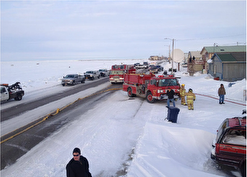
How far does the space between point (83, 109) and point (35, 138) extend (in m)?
5.38

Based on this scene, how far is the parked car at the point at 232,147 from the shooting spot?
6191mm

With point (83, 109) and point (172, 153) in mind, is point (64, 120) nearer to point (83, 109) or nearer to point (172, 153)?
point (83, 109)

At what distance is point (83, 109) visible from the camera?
15648 millimetres

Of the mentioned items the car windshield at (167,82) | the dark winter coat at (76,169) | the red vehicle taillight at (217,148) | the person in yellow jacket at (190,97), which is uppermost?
the car windshield at (167,82)

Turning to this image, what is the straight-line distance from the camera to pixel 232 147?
633cm

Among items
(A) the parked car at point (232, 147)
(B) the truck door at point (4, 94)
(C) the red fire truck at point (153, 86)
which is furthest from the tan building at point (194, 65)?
(A) the parked car at point (232, 147)

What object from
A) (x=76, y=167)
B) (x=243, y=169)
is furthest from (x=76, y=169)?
(x=243, y=169)

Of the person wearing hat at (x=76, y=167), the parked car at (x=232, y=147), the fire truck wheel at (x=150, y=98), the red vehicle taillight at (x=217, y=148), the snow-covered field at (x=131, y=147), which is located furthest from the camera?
the fire truck wheel at (x=150, y=98)

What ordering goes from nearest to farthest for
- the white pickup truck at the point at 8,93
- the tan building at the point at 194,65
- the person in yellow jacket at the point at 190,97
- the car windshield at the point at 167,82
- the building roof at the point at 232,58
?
the person in yellow jacket at the point at 190,97 → the car windshield at the point at 167,82 → the white pickup truck at the point at 8,93 → the building roof at the point at 232,58 → the tan building at the point at 194,65

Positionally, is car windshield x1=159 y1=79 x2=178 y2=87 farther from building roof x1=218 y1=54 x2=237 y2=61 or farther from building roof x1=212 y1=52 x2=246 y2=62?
building roof x1=218 y1=54 x2=237 y2=61

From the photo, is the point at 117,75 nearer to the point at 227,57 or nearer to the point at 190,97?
the point at 227,57

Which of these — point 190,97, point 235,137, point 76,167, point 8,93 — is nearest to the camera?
point 76,167

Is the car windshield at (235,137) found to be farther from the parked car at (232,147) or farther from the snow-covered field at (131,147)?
the snow-covered field at (131,147)

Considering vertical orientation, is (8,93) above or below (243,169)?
above
